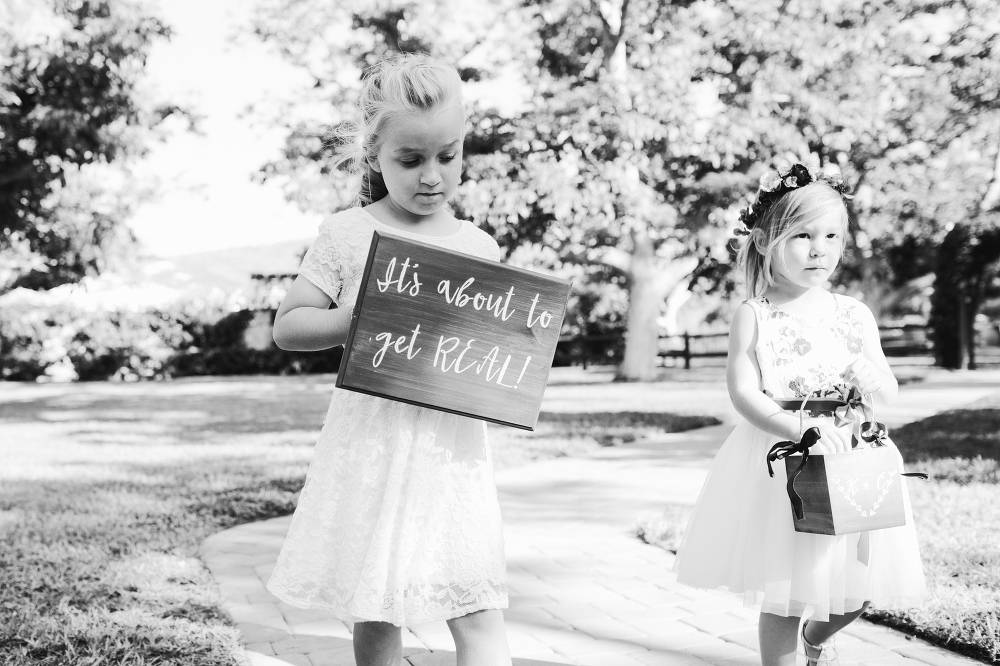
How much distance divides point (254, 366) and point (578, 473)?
684 inches

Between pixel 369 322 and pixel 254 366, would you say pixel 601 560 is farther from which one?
pixel 254 366

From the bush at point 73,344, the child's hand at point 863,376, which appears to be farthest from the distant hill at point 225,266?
the child's hand at point 863,376

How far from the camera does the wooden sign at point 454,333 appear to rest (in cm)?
199

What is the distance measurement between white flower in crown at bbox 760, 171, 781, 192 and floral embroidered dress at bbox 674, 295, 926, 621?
13.3 inches

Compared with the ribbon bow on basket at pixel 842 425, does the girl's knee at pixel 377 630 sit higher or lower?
lower

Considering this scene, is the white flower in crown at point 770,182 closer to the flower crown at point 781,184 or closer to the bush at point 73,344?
the flower crown at point 781,184

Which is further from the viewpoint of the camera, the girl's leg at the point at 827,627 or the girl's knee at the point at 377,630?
the girl's leg at the point at 827,627

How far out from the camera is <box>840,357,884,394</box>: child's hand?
2.40 meters

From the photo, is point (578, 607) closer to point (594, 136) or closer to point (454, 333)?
point (454, 333)

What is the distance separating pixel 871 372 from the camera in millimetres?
2426

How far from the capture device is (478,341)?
205 centimetres

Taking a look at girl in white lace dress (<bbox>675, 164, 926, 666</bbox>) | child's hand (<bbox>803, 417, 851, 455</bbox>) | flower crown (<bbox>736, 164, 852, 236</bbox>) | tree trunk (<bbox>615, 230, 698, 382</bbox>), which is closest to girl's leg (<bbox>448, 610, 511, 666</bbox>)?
girl in white lace dress (<bbox>675, 164, 926, 666</bbox>)

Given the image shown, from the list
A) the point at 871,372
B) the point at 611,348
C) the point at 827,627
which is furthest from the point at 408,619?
the point at 611,348

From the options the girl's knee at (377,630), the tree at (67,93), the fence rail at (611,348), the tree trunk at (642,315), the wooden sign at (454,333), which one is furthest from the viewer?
the fence rail at (611,348)
